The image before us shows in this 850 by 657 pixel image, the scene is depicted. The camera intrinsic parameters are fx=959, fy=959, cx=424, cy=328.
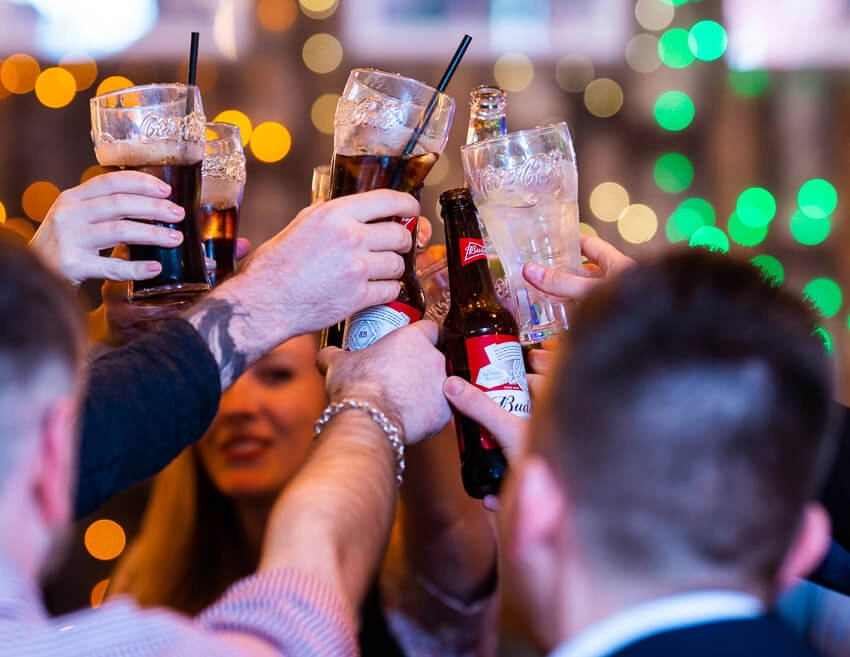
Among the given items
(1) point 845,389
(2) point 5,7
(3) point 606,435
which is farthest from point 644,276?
(1) point 845,389

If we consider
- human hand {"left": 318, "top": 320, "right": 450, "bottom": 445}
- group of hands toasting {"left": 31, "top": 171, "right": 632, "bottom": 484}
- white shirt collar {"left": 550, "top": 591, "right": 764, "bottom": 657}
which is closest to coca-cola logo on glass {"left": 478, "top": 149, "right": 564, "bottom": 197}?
group of hands toasting {"left": 31, "top": 171, "right": 632, "bottom": 484}

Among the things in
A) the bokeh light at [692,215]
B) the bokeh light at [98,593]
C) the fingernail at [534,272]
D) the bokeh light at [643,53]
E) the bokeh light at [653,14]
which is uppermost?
the bokeh light at [653,14]

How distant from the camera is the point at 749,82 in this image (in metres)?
3.33

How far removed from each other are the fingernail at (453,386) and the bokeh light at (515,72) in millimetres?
2130

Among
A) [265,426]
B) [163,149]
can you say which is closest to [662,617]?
[163,149]

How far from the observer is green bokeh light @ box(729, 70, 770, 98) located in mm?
3316

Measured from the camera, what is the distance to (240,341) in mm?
1176

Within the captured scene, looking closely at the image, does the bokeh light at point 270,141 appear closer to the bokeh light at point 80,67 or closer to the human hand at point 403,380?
the bokeh light at point 80,67

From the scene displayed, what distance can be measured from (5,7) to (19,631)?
283cm

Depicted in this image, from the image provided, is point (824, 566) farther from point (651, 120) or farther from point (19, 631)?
point (651, 120)

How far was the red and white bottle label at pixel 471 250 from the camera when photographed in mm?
1368

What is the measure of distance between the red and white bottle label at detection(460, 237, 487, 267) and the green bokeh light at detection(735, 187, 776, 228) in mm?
2236

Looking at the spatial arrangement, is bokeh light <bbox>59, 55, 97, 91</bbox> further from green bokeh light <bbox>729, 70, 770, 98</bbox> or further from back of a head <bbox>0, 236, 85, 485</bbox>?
back of a head <bbox>0, 236, 85, 485</bbox>

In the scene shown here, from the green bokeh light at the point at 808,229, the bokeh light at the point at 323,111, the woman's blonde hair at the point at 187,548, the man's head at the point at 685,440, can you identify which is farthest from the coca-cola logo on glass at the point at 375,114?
the green bokeh light at the point at 808,229
